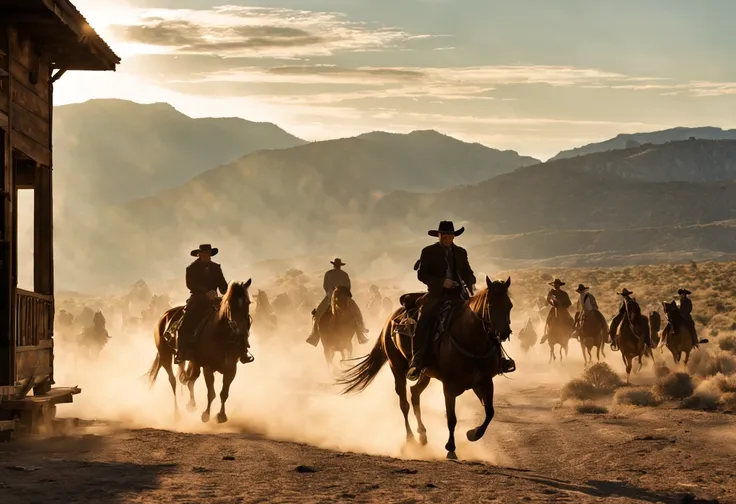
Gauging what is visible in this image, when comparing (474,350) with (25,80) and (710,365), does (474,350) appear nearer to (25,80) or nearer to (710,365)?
(25,80)

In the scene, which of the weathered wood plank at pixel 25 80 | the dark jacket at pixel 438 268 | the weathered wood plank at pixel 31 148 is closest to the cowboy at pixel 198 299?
the weathered wood plank at pixel 31 148

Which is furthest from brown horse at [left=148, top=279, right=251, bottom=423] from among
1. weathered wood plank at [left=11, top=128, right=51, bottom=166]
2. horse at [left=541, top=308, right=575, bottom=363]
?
horse at [left=541, top=308, right=575, bottom=363]

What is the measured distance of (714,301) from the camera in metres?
64.3

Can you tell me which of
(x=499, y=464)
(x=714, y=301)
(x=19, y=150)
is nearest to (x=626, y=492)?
(x=499, y=464)

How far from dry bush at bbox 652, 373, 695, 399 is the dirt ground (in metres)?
5.88

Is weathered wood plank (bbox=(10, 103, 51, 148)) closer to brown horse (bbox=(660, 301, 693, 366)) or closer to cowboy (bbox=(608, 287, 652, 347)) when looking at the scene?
cowboy (bbox=(608, 287, 652, 347))

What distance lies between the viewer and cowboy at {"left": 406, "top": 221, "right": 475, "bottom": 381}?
1655 cm

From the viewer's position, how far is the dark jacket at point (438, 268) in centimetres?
1664

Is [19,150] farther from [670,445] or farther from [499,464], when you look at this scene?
[670,445]

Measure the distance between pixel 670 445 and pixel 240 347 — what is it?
7.12 meters

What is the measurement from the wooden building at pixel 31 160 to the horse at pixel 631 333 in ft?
53.5

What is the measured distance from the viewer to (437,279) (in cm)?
1666

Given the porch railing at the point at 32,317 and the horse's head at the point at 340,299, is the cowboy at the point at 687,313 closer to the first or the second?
the horse's head at the point at 340,299

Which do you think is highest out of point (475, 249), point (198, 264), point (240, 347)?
point (475, 249)
